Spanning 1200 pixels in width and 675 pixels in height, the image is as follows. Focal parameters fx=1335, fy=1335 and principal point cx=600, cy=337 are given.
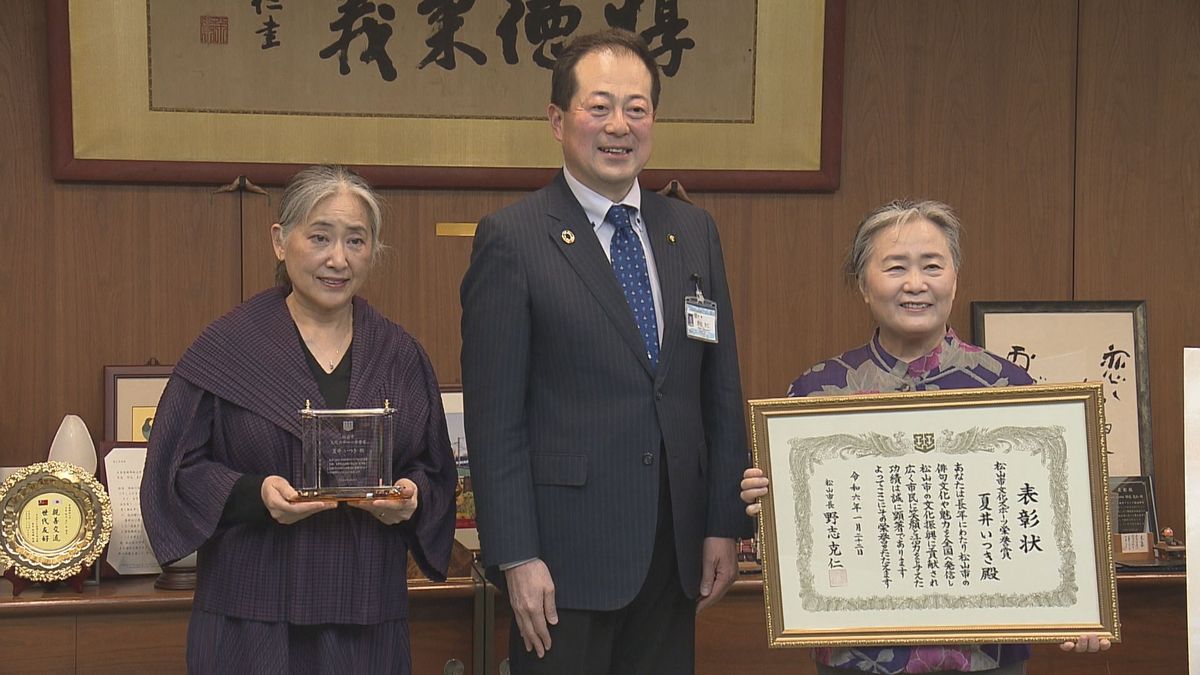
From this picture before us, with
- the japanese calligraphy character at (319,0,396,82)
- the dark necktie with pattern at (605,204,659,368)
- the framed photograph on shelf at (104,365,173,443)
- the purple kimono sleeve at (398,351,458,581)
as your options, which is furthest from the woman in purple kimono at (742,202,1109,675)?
the framed photograph on shelf at (104,365,173,443)

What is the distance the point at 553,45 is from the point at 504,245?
4.27ft

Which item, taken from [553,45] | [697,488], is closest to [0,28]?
[553,45]

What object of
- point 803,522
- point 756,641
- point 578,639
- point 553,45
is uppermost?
point 553,45

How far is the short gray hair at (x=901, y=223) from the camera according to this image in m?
2.32

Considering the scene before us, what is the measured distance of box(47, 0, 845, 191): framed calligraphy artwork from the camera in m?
3.24

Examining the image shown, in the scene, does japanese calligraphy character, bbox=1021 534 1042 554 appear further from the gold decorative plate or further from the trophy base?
the gold decorative plate

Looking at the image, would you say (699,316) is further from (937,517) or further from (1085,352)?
(1085,352)

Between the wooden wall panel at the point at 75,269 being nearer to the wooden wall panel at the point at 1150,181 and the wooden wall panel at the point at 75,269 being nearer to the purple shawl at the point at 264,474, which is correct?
the purple shawl at the point at 264,474

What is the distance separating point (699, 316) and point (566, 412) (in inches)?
11.7

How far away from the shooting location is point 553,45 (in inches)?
134

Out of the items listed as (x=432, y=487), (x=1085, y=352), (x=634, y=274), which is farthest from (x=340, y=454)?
(x=1085, y=352)

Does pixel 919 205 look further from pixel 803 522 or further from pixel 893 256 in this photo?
pixel 803 522

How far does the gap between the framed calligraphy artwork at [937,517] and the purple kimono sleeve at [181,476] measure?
0.95 metres

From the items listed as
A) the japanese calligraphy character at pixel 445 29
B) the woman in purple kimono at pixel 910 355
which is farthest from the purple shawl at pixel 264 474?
the japanese calligraphy character at pixel 445 29
